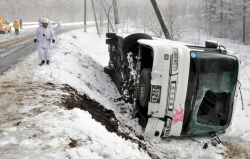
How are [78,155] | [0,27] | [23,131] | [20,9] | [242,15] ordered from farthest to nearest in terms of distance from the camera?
[20,9]
[242,15]
[0,27]
[23,131]
[78,155]

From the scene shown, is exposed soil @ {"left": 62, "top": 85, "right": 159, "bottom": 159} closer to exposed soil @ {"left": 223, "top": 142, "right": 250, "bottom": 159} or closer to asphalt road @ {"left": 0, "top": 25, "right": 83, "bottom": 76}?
exposed soil @ {"left": 223, "top": 142, "right": 250, "bottom": 159}

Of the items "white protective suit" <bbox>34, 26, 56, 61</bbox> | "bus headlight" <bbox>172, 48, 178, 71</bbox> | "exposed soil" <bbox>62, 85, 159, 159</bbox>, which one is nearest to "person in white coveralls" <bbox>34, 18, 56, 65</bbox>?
"white protective suit" <bbox>34, 26, 56, 61</bbox>

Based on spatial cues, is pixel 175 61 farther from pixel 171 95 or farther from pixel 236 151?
pixel 236 151

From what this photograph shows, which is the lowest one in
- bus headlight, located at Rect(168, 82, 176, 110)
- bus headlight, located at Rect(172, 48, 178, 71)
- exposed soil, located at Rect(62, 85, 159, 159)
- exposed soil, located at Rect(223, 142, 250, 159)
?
exposed soil, located at Rect(223, 142, 250, 159)

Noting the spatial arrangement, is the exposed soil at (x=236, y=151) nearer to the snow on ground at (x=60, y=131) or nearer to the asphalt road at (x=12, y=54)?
the snow on ground at (x=60, y=131)

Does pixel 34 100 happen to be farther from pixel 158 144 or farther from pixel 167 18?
pixel 167 18

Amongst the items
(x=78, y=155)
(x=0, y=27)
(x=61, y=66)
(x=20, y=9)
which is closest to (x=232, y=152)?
(x=78, y=155)

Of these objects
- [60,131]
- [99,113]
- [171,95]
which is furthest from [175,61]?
[60,131]

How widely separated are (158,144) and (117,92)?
11.4 ft

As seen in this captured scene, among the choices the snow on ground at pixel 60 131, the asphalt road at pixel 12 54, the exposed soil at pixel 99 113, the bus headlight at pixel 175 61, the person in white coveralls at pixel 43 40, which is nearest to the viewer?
the snow on ground at pixel 60 131

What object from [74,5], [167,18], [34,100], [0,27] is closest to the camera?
[34,100]

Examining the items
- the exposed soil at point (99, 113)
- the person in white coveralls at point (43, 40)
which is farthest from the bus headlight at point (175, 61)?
the person in white coveralls at point (43, 40)

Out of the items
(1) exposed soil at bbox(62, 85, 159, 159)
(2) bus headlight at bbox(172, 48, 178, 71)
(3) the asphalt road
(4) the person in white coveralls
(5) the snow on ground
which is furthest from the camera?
(3) the asphalt road

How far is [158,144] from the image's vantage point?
14.0ft
